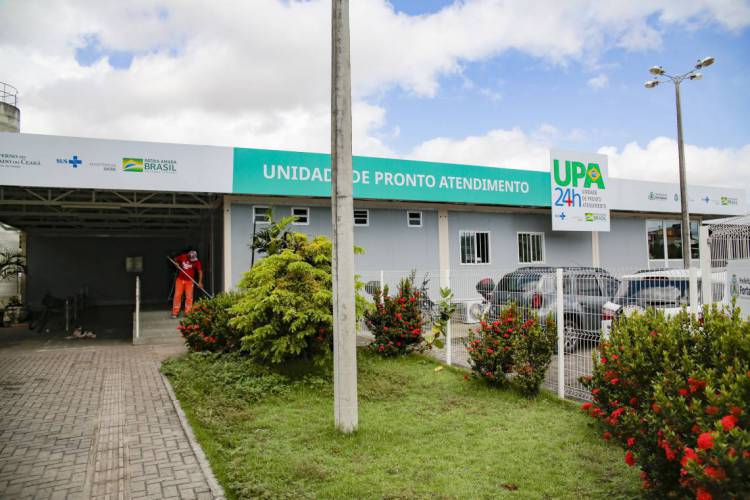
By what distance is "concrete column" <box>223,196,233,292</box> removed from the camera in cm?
1400

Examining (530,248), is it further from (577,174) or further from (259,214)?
(259,214)

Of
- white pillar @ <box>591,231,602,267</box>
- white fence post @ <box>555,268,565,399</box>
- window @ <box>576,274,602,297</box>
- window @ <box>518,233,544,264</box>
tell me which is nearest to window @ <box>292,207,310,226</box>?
window @ <box>518,233,544,264</box>

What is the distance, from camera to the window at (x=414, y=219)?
16.7 metres

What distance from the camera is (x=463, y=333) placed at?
9.16 m

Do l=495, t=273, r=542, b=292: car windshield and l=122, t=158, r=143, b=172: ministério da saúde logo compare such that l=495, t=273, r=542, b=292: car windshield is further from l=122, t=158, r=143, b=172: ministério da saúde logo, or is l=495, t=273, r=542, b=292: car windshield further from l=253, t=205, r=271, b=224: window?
l=122, t=158, r=143, b=172: ministério da saúde logo

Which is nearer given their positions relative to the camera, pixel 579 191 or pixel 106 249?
pixel 579 191

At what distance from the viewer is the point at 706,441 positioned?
8.50ft

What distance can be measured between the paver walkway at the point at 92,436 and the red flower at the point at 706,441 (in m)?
3.50

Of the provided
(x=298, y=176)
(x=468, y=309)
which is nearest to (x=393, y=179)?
(x=298, y=176)

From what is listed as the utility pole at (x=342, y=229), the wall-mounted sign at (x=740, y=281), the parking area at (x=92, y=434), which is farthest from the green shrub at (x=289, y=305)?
the wall-mounted sign at (x=740, y=281)

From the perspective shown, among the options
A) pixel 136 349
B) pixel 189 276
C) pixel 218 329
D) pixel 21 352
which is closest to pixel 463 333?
pixel 218 329

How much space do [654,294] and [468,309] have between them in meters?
3.68

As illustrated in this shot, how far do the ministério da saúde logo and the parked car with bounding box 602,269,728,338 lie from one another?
10522 mm

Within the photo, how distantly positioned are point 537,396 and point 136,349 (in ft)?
28.9
